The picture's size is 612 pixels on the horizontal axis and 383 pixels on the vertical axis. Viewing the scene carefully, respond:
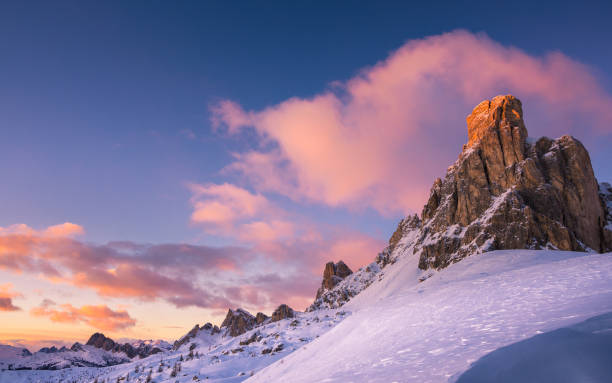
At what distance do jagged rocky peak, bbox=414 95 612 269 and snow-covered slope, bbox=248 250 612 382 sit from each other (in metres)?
55.3

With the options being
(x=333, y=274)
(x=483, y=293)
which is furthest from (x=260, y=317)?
(x=483, y=293)

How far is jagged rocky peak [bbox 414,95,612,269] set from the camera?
61594mm

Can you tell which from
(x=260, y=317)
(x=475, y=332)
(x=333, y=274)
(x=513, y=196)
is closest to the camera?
(x=475, y=332)

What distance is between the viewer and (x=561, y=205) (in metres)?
64.2

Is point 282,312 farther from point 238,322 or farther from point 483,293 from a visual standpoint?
point 483,293

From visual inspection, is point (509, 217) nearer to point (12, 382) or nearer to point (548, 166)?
point (548, 166)

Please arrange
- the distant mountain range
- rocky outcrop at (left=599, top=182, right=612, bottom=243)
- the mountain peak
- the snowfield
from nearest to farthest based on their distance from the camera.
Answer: the snowfield
the distant mountain range
rocky outcrop at (left=599, top=182, right=612, bottom=243)
the mountain peak

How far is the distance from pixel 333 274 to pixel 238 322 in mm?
63341

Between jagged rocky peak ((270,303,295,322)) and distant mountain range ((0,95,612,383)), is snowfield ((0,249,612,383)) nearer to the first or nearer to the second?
distant mountain range ((0,95,612,383))

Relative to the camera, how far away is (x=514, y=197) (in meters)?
65.4

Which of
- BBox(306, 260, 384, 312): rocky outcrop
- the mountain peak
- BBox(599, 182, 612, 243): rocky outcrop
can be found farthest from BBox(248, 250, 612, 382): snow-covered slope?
BBox(306, 260, 384, 312): rocky outcrop

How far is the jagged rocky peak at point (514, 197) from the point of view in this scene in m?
61.6

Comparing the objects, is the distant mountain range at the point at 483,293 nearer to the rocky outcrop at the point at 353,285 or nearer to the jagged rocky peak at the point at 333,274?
the rocky outcrop at the point at 353,285

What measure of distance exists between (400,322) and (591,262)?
927cm
